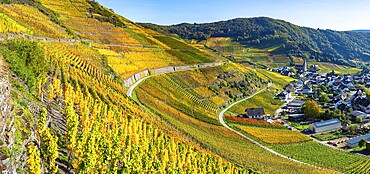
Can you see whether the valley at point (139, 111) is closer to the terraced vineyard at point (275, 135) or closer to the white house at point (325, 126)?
the white house at point (325, 126)

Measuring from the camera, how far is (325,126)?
7188cm

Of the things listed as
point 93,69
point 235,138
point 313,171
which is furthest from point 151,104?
point 313,171

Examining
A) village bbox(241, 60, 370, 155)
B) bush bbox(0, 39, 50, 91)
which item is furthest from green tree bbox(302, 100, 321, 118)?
bush bbox(0, 39, 50, 91)

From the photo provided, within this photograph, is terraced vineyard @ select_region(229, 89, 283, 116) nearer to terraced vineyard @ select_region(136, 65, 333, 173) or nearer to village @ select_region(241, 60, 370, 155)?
village @ select_region(241, 60, 370, 155)

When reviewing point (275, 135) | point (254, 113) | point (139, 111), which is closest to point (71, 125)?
point (139, 111)

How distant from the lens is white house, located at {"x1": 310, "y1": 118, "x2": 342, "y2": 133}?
233 feet

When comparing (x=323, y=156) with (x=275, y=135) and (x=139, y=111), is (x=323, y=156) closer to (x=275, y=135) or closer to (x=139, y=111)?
(x=275, y=135)

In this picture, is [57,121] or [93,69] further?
[93,69]

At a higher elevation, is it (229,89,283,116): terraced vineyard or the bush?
the bush

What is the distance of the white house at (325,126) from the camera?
233 ft

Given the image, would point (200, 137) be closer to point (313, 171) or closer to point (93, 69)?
Answer: point (313, 171)

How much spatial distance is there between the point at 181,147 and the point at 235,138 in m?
20.6

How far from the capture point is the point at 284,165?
44.4 meters

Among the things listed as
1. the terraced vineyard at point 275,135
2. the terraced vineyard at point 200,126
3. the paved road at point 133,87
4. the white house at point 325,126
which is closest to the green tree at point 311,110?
the white house at point 325,126
